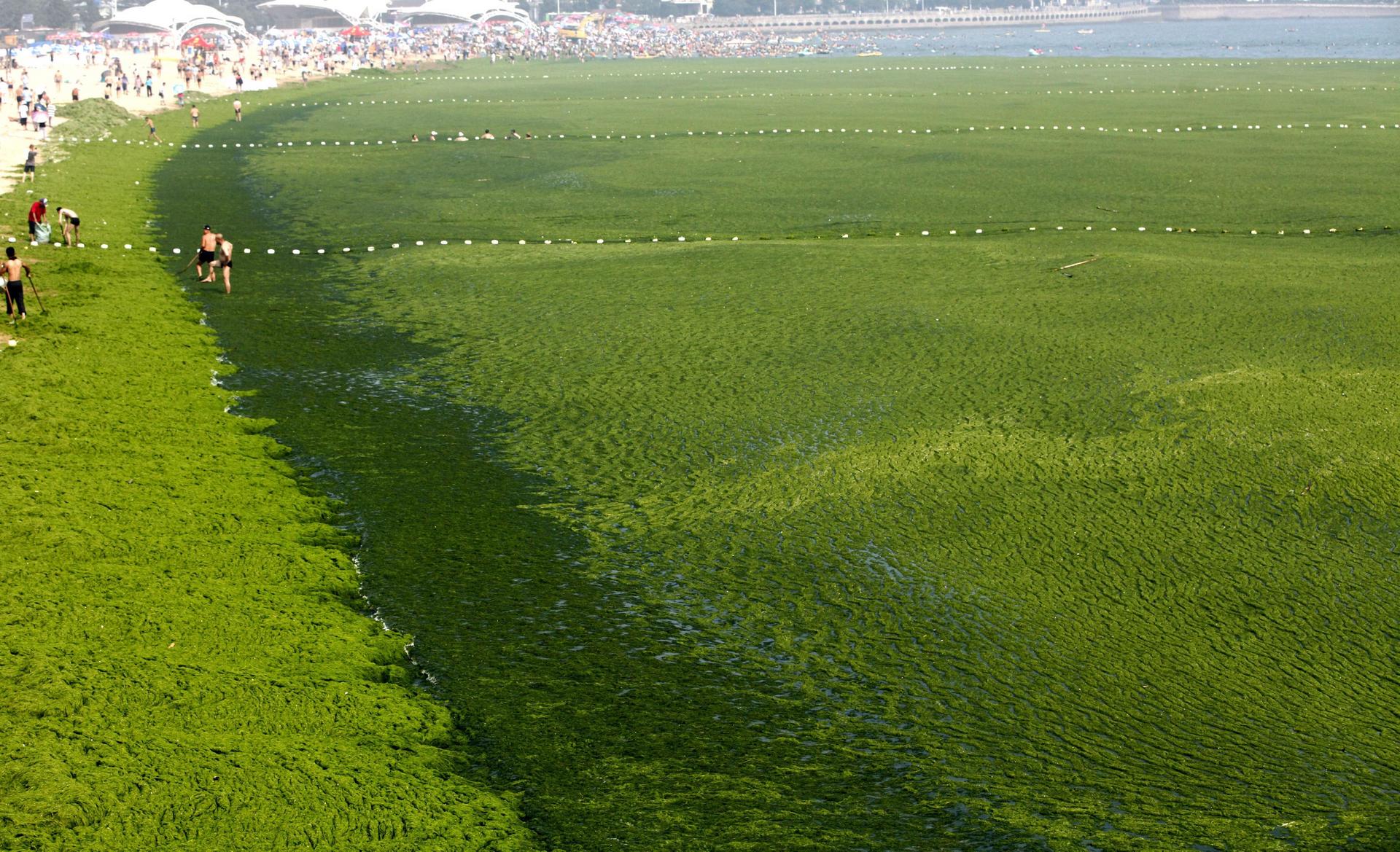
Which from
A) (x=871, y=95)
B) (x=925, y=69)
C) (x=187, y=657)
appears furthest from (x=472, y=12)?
(x=187, y=657)

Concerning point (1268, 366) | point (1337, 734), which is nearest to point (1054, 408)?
point (1268, 366)

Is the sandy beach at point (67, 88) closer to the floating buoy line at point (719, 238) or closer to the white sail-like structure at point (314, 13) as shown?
the floating buoy line at point (719, 238)

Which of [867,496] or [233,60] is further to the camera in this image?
[233,60]

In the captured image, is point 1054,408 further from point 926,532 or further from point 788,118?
point 788,118

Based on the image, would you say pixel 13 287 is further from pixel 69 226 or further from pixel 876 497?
pixel 876 497

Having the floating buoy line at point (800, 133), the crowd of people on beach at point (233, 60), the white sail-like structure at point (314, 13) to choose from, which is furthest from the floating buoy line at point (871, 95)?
the white sail-like structure at point (314, 13)

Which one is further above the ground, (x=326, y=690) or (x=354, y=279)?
(x=354, y=279)
